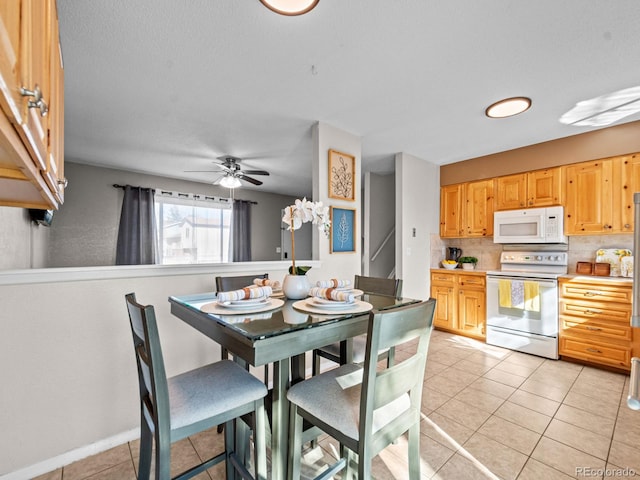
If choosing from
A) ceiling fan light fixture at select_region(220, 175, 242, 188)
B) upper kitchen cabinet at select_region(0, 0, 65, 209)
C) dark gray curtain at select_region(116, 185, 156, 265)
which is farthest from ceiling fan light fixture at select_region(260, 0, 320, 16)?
dark gray curtain at select_region(116, 185, 156, 265)

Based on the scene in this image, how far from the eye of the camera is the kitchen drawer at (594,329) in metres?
2.69

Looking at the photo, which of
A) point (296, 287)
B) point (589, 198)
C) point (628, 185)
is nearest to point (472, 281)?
point (589, 198)

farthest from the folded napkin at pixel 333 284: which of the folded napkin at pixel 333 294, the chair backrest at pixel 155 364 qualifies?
the chair backrest at pixel 155 364

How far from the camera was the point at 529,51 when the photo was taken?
5.93 feet

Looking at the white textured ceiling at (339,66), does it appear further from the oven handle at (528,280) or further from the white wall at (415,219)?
the oven handle at (528,280)

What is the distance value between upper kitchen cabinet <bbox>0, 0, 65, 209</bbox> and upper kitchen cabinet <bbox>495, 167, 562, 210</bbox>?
4.28 m

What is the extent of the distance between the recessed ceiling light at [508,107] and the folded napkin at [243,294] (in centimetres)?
249

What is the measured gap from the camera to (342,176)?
Result: 9.96 ft

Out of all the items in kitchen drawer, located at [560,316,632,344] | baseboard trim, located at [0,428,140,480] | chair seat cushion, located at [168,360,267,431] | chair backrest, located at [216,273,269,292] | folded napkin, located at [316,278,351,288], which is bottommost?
baseboard trim, located at [0,428,140,480]

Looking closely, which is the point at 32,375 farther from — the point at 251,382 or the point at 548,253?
the point at 548,253

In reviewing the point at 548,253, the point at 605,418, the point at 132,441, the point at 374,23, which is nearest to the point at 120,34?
the point at 374,23

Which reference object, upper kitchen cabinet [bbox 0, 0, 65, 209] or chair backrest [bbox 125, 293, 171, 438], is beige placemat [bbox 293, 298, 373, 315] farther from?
upper kitchen cabinet [bbox 0, 0, 65, 209]

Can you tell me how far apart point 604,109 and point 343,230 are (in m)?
2.57

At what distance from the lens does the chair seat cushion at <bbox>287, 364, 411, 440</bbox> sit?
1.06 m
